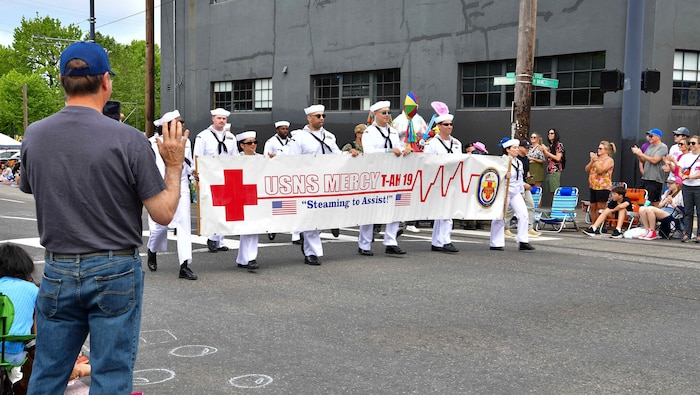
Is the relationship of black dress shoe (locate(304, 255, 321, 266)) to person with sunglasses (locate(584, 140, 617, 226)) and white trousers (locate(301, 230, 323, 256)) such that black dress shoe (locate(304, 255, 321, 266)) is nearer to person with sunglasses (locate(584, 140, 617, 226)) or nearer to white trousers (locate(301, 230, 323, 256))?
white trousers (locate(301, 230, 323, 256))

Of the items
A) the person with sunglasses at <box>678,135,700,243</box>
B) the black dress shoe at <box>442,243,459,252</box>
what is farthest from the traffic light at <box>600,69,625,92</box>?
the black dress shoe at <box>442,243,459,252</box>

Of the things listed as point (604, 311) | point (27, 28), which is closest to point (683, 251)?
point (604, 311)

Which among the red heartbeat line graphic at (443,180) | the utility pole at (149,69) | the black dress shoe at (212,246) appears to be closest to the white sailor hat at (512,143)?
the red heartbeat line graphic at (443,180)

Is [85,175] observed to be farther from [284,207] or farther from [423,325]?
[284,207]

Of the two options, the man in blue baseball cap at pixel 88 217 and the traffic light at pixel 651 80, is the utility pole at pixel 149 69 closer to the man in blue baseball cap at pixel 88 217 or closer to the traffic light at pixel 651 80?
the traffic light at pixel 651 80

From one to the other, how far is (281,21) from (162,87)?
8304 mm

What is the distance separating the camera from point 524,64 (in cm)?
1557

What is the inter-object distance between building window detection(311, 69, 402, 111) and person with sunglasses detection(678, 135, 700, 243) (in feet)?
35.8

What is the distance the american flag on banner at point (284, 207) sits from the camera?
1008 centimetres

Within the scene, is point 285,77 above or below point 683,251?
above

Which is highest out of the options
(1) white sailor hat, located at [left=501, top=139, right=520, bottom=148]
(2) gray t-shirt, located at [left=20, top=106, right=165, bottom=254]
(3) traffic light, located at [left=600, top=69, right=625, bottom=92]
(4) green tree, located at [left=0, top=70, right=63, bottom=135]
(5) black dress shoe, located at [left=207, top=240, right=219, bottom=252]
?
(4) green tree, located at [left=0, top=70, right=63, bottom=135]

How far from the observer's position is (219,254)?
11.0m

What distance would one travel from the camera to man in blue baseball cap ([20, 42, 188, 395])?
3.08 m

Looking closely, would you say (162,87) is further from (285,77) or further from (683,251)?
(683,251)
